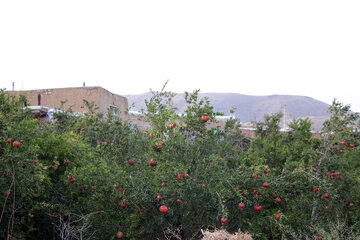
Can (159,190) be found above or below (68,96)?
below

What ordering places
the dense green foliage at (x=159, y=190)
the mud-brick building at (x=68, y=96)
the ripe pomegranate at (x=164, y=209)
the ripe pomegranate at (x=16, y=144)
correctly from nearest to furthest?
the ripe pomegranate at (x=16, y=144), the ripe pomegranate at (x=164, y=209), the dense green foliage at (x=159, y=190), the mud-brick building at (x=68, y=96)

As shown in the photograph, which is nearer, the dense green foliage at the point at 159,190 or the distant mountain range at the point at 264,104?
the dense green foliage at the point at 159,190

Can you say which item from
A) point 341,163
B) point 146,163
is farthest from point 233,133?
point 146,163

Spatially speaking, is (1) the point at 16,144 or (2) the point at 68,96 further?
(2) the point at 68,96

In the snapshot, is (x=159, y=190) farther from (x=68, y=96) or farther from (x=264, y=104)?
(x=264, y=104)

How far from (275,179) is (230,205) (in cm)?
69

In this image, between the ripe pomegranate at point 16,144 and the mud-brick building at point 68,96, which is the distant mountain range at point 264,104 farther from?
the ripe pomegranate at point 16,144

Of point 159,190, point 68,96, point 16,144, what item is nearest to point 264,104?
point 68,96

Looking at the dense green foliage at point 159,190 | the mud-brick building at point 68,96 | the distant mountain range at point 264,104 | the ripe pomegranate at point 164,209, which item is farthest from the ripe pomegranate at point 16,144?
the distant mountain range at point 264,104

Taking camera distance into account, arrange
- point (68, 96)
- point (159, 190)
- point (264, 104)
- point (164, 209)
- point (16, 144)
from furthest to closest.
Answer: point (264, 104), point (68, 96), point (159, 190), point (164, 209), point (16, 144)

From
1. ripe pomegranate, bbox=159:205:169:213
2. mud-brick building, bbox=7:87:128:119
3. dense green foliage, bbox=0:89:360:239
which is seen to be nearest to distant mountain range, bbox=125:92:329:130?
mud-brick building, bbox=7:87:128:119

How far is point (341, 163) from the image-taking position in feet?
18.1

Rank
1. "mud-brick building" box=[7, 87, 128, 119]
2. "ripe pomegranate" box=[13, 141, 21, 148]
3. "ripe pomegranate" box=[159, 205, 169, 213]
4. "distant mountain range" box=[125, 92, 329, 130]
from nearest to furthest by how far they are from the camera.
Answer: "ripe pomegranate" box=[13, 141, 21, 148] < "ripe pomegranate" box=[159, 205, 169, 213] < "mud-brick building" box=[7, 87, 128, 119] < "distant mountain range" box=[125, 92, 329, 130]

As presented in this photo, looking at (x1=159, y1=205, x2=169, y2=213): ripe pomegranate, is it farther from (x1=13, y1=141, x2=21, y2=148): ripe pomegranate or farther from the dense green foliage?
(x1=13, y1=141, x2=21, y2=148): ripe pomegranate
